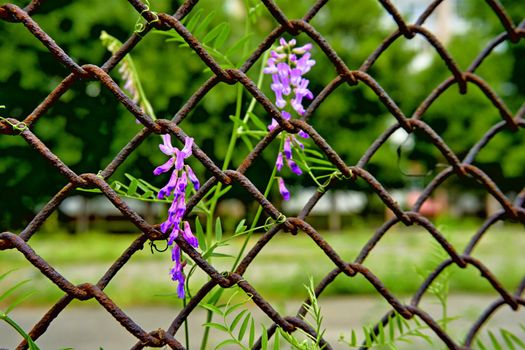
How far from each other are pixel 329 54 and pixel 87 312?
165 inches

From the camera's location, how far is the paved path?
349cm

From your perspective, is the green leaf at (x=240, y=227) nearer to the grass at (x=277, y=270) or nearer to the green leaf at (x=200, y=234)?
the green leaf at (x=200, y=234)

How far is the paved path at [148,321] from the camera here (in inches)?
137

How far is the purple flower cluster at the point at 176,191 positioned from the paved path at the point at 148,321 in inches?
104

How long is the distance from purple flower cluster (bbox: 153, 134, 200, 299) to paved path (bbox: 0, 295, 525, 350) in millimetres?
2638

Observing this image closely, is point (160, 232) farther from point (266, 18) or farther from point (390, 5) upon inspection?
point (266, 18)

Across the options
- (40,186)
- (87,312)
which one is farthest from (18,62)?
(87,312)

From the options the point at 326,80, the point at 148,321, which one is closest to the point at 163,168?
the point at 148,321

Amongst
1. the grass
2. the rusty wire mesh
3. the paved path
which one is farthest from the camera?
the grass

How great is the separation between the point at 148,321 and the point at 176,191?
3.78 m

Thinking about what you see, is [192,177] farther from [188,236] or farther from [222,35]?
[222,35]

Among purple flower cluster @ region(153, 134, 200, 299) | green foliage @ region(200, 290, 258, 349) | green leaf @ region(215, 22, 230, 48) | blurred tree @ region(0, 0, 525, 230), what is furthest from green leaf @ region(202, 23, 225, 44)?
blurred tree @ region(0, 0, 525, 230)

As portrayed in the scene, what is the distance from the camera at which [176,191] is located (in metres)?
0.56

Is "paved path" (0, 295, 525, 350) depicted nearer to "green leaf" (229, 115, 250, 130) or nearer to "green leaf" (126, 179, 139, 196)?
"green leaf" (229, 115, 250, 130)
